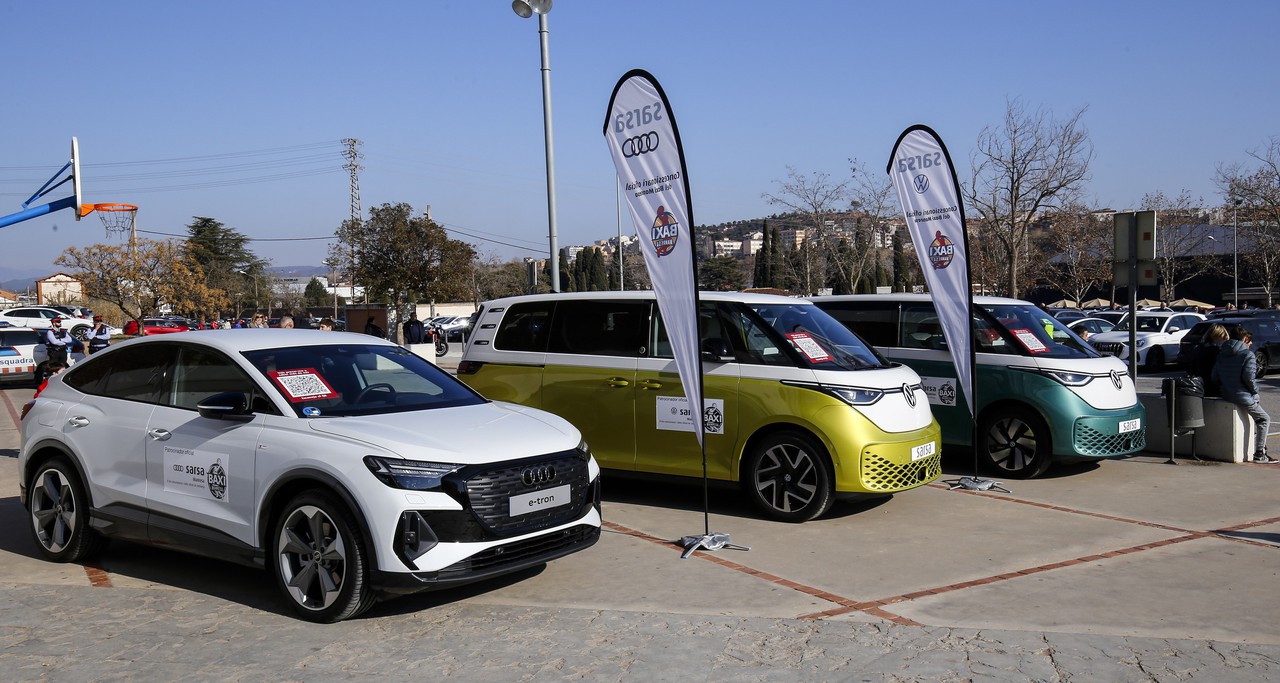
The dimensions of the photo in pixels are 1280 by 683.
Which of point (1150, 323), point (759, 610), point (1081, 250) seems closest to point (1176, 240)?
point (1081, 250)

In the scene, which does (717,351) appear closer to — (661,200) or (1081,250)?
(661,200)

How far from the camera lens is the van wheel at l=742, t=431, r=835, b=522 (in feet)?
25.6

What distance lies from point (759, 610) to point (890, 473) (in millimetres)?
2526

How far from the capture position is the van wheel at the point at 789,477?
25.6ft

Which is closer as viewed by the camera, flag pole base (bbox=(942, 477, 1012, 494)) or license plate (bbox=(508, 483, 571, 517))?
license plate (bbox=(508, 483, 571, 517))

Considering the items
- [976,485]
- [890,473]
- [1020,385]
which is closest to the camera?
[890,473]

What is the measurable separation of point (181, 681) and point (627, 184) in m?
4.39

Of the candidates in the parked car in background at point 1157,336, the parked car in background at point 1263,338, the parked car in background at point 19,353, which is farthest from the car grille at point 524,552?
the parked car in background at point 1157,336

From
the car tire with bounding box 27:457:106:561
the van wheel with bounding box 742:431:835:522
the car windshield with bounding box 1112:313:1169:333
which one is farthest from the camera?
the car windshield with bounding box 1112:313:1169:333

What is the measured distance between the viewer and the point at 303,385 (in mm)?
6023

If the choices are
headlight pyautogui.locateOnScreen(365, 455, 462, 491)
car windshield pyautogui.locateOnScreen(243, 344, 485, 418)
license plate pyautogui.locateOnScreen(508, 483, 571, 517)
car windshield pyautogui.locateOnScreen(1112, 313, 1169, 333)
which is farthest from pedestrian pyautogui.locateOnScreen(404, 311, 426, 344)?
car windshield pyautogui.locateOnScreen(1112, 313, 1169, 333)

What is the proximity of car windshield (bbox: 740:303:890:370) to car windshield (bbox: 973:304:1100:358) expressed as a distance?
2.01 m

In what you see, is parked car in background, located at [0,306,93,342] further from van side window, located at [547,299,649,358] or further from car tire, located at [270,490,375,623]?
car tire, located at [270,490,375,623]

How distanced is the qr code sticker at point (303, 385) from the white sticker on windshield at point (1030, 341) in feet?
22.7
